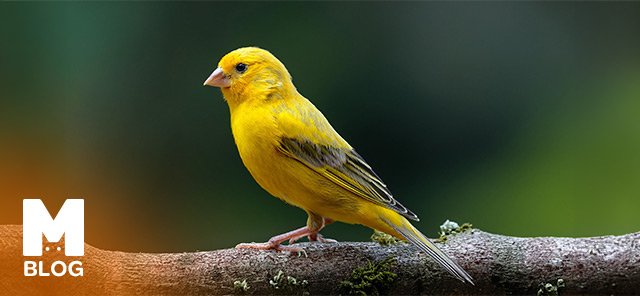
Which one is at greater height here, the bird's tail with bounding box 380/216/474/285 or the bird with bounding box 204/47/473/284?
the bird with bounding box 204/47/473/284

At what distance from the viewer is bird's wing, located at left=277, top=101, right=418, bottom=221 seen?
10.6 ft

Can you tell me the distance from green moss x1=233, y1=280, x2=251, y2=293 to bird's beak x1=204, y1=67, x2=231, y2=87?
3.18 feet

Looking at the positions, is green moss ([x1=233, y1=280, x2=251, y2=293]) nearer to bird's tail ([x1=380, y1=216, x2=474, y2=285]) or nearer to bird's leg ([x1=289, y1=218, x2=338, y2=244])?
bird's leg ([x1=289, y1=218, x2=338, y2=244])

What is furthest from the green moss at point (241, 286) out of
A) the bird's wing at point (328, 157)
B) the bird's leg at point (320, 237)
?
the bird's wing at point (328, 157)

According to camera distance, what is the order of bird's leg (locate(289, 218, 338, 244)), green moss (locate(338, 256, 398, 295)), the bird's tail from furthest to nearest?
bird's leg (locate(289, 218, 338, 244)) → green moss (locate(338, 256, 398, 295)) → the bird's tail

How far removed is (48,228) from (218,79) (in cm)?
110

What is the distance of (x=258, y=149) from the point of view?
3.23m

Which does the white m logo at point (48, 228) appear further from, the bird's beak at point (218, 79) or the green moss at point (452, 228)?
the green moss at point (452, 228)

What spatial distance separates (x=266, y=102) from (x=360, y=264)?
93cm

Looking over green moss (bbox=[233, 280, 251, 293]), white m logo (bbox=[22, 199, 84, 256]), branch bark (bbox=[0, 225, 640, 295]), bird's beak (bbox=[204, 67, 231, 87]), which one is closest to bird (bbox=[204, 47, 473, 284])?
bird's beak (bbox=[204, 67, 231, 87])

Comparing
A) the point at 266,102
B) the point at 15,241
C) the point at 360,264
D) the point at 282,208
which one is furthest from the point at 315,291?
the point at 282,208

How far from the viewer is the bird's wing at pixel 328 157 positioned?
10.6 feet

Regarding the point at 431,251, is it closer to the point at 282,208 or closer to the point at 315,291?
the point at 315,291

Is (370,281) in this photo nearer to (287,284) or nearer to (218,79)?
(287,284)
